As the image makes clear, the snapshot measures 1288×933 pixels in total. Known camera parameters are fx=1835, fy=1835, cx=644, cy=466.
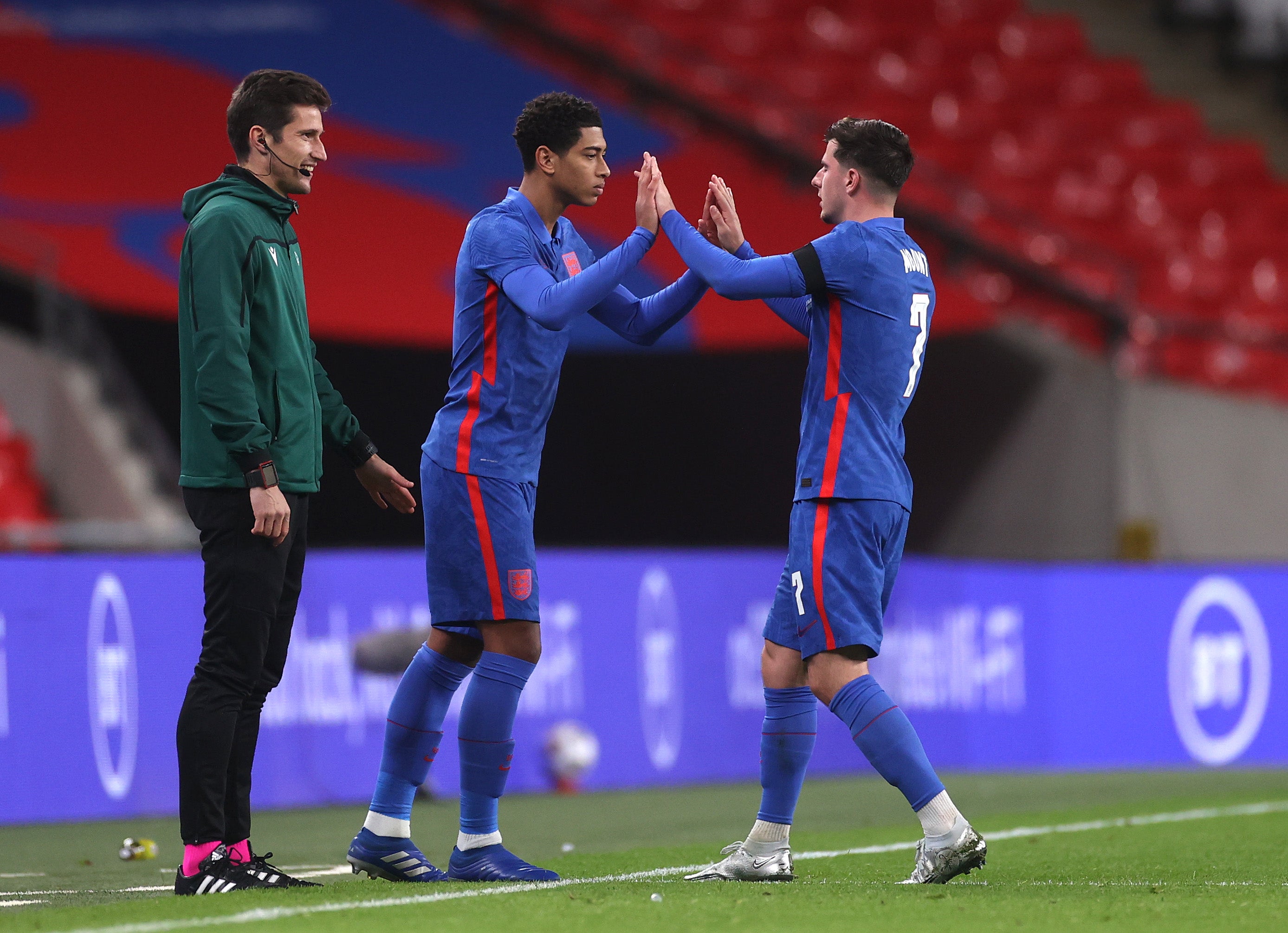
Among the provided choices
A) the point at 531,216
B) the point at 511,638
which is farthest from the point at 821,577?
the point at 531,216

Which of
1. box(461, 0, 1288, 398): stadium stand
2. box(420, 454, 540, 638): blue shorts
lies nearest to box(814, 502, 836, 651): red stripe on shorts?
box(420, 454, 540, 638): blue shorts

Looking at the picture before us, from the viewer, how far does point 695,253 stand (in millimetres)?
4805

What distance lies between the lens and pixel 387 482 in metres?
5.15

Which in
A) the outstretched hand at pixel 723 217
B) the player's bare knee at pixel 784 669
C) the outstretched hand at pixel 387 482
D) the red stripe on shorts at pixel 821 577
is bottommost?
the player's bare knee at pixel 784 669

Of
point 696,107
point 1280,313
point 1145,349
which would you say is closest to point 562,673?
point 1145,349

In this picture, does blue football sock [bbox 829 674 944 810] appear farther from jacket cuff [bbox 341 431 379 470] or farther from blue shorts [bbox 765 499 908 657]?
jacket cuff [bbox 341 431 379 470]

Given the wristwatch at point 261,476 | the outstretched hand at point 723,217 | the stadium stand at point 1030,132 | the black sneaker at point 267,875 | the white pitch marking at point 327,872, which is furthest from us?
the stadium stand at point 1030,132

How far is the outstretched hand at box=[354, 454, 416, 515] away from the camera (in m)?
5.14

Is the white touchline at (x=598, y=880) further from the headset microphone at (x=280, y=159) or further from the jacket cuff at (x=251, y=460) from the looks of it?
the headset microphone at (x=280, y=159)

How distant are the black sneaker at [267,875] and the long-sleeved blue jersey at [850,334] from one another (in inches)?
64.6

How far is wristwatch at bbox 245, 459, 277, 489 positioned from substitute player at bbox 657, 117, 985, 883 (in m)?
1.22

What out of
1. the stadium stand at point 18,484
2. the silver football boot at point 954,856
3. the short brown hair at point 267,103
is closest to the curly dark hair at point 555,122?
the short brown hair at point 267,103

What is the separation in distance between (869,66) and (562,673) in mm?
8727

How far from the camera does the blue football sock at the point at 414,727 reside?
4883 mm
